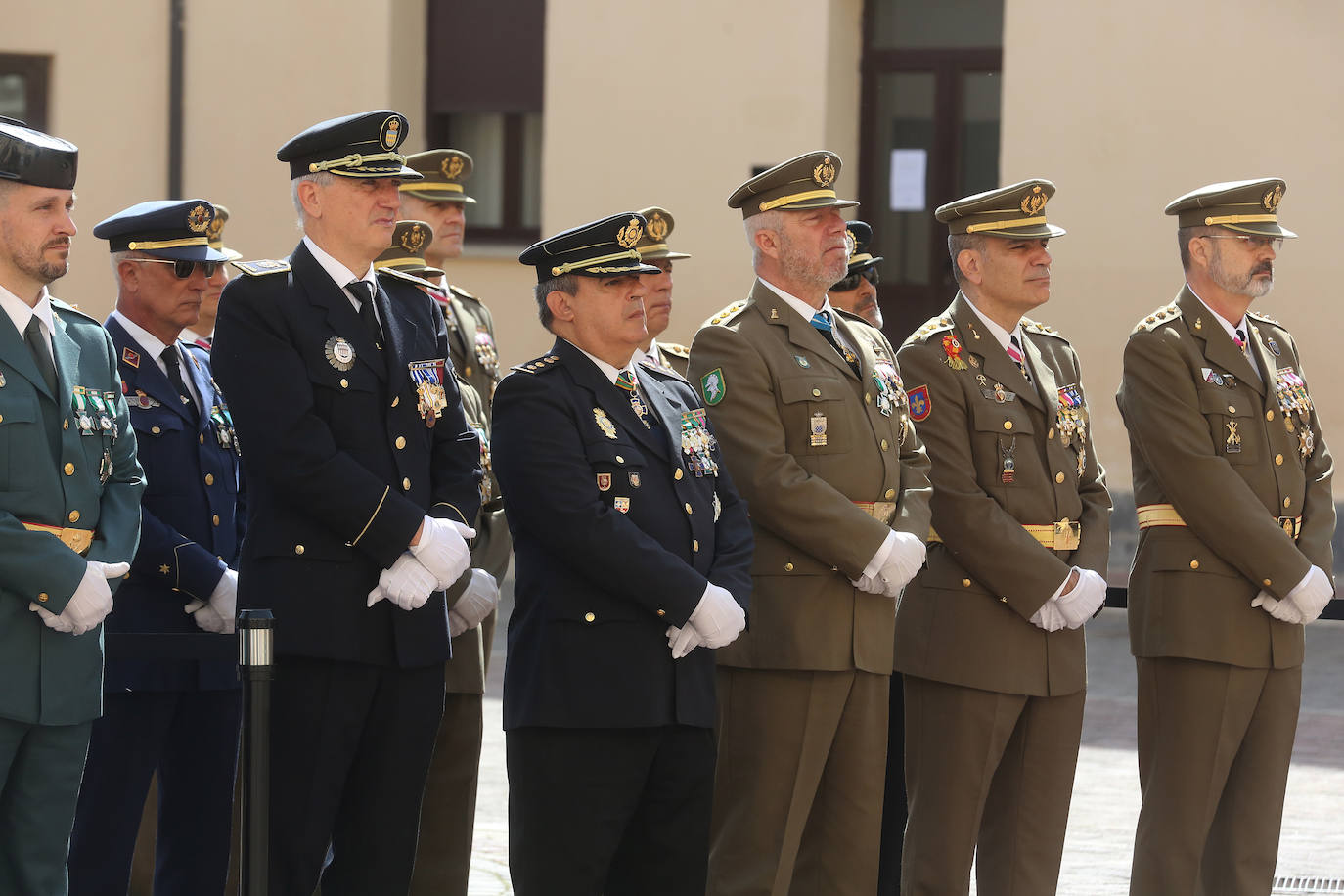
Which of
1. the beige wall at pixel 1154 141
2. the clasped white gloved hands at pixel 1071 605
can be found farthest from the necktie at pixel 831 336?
the beige wall at pixel 1154 141

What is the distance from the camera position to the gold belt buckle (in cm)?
526

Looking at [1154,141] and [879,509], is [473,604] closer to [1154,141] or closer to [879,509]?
[879,509]

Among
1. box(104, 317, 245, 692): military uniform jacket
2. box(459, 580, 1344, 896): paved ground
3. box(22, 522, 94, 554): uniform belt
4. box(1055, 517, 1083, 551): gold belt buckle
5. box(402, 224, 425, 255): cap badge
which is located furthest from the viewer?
box(459, 580, 1344, 896): paved ground

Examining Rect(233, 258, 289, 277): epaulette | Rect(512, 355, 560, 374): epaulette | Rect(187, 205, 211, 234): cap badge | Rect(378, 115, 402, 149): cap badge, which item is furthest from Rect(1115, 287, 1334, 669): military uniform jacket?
Rect(187, 205, 211, 234): cap badge

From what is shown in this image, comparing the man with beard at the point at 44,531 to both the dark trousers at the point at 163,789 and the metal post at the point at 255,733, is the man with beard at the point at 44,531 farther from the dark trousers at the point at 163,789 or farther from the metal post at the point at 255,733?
the dark trousers at the point at 163,789

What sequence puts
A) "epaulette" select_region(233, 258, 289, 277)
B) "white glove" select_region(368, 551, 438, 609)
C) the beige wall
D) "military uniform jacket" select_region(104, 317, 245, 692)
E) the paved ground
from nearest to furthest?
"white glove" select_region(368, 551, 438, 609), "epaulette" select_region(233, 258, 289, 277), "military uniform jacket" select_region(104, 317, 245, 692), the paved ground, the beige wall

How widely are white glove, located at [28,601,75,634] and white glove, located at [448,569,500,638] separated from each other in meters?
1.09

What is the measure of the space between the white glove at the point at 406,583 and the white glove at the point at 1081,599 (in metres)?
1.79

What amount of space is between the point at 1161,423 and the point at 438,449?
6.74 feet

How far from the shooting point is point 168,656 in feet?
14.8

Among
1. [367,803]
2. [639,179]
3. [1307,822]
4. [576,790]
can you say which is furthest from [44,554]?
[639,179]

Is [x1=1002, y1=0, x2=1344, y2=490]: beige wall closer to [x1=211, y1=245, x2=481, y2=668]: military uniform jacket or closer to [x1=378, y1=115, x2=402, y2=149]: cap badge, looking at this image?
[x1=378, y1=115, x2=402, y2=149]: cap badge

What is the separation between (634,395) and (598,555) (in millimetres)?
494

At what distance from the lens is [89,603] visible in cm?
401
